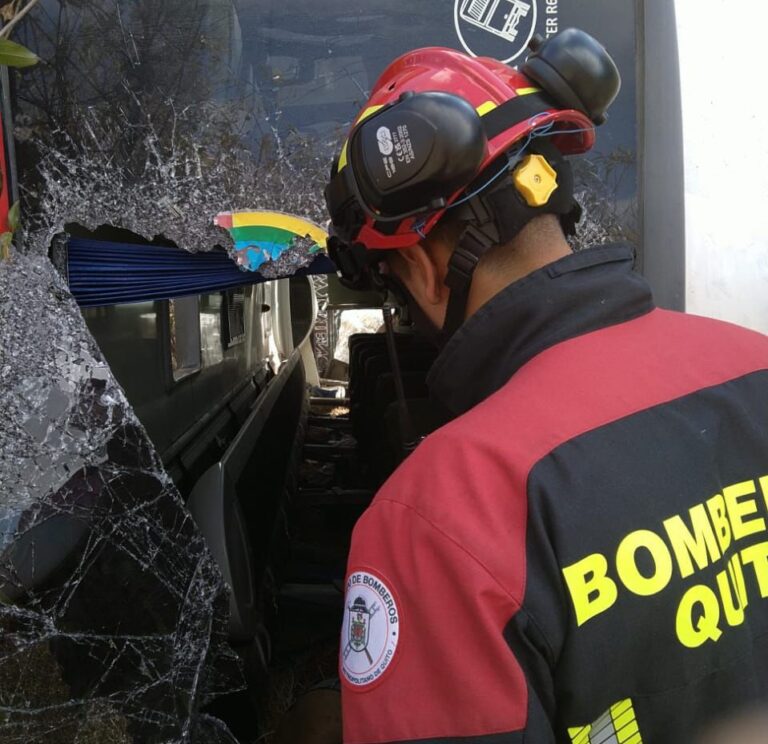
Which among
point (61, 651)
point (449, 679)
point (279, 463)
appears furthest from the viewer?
point (279, 463)

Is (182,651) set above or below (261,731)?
above

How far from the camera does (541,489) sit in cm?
89

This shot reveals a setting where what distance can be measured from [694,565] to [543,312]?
1.30 feet

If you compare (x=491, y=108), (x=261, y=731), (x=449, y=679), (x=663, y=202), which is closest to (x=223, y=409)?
(x=261, y=731)

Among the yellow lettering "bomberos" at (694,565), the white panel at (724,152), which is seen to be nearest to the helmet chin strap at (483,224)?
Result: the yellow lettering "bomberos" at (694,565)

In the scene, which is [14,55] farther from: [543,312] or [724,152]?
[724,152]

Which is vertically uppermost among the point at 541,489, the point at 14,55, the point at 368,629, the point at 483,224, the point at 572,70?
the point at 14,55

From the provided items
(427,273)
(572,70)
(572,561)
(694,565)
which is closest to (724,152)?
(572,70)

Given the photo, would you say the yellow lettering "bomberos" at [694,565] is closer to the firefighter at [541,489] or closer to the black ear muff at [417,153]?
the firefighter at [541,489]

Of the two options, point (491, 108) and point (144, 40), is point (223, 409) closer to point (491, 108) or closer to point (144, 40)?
point (144, 40)

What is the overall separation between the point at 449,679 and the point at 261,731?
227 cm

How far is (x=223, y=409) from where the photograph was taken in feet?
Result: 15.2

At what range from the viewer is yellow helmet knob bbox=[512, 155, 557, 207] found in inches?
47.5

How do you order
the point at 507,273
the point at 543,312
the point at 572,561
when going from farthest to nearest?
the point at 507,273 < the point at 543,312 < the point at 572,561
